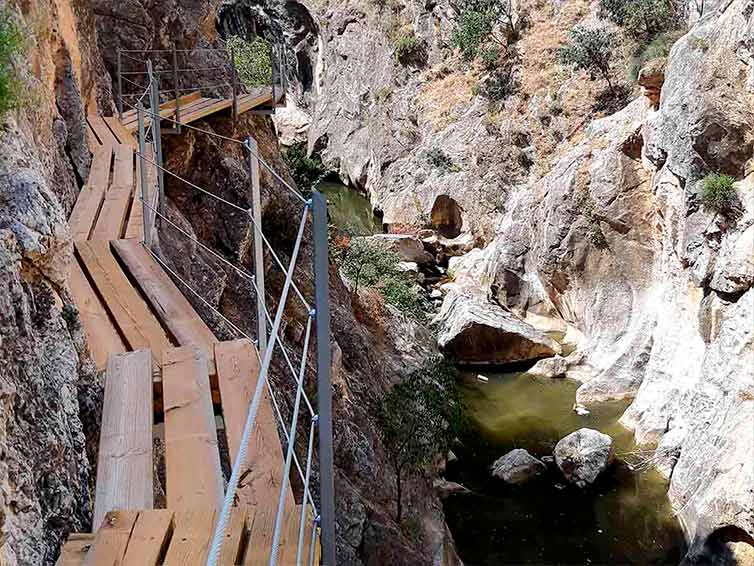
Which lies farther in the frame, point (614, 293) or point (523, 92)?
point (523, 92)

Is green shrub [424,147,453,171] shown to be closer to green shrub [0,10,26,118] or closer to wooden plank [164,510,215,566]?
green shrub [0,10,26,118]

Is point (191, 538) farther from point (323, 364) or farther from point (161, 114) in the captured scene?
point (161, 114)

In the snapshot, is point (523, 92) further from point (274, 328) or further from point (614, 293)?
point (274, 328)

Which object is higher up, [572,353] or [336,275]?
[336,275]

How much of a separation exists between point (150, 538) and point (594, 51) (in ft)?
78.4

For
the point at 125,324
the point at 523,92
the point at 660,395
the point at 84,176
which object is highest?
the point at 523,92

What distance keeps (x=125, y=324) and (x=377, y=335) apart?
38.2 feet

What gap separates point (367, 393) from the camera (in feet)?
35.9

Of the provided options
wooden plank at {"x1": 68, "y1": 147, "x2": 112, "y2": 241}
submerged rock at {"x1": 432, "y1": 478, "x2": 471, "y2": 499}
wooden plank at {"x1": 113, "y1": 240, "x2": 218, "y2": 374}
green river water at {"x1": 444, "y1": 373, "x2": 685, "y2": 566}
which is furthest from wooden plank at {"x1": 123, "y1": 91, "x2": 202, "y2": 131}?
green river water at {"x1": 444, "y1": 373, "x2": 685, "y2": 566}

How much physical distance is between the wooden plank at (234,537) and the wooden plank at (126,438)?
0.33m

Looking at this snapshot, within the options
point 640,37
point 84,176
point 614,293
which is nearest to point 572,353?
point 614,293

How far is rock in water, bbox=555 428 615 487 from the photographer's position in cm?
1286

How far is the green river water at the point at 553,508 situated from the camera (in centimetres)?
1137

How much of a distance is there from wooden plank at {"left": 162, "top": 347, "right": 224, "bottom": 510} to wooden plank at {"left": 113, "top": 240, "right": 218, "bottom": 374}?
0.43ft
